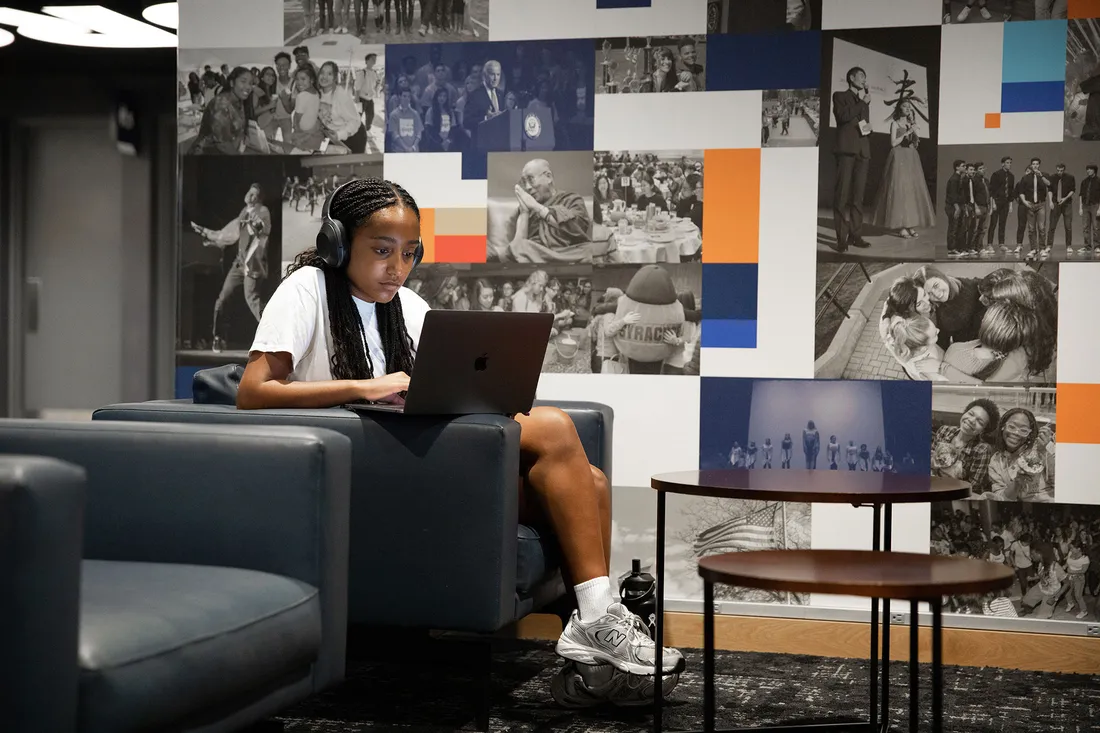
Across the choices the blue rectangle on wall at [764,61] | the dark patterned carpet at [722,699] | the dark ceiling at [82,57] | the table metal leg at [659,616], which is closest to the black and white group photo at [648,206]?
the blue rectangle on wall at [764,61]

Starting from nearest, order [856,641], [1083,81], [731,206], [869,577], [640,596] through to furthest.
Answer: [869,577]
[640,596]
[1083,81]
[856,641]
[731,206]

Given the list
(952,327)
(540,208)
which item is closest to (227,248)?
(540,208)

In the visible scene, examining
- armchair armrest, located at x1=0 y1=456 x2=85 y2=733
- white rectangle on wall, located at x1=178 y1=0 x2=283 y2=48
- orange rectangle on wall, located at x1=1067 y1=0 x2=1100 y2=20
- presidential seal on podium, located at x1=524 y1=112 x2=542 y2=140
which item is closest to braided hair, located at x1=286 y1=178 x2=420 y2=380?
presidential seal on podium, located at x1=524 y1=112 x2=542 y2=140

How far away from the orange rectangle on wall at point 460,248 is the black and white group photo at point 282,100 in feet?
1.18

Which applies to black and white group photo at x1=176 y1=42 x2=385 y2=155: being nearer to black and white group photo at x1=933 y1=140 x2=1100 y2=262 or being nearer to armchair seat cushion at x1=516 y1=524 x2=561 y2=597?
armchair seat cushion at x1=516 y1=524 x2=561 y2=597

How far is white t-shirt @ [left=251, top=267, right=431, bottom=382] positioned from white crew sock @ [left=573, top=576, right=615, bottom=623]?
668mm

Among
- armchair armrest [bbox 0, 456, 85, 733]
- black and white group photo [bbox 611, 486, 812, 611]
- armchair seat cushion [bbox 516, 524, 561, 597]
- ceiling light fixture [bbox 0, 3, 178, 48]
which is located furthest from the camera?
ceiling light fixture [bbox 0, 3, 178, 48]

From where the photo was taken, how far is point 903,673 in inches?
127

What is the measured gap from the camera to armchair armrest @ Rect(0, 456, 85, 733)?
1407mm

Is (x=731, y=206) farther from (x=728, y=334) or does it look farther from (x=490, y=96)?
(x=490, y=96)

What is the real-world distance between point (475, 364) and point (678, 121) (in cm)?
139

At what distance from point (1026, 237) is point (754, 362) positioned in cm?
83

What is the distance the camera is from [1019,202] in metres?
3.38

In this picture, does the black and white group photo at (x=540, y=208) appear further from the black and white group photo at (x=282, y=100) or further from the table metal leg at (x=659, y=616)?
the table metal leg at (x=659, y=616)
